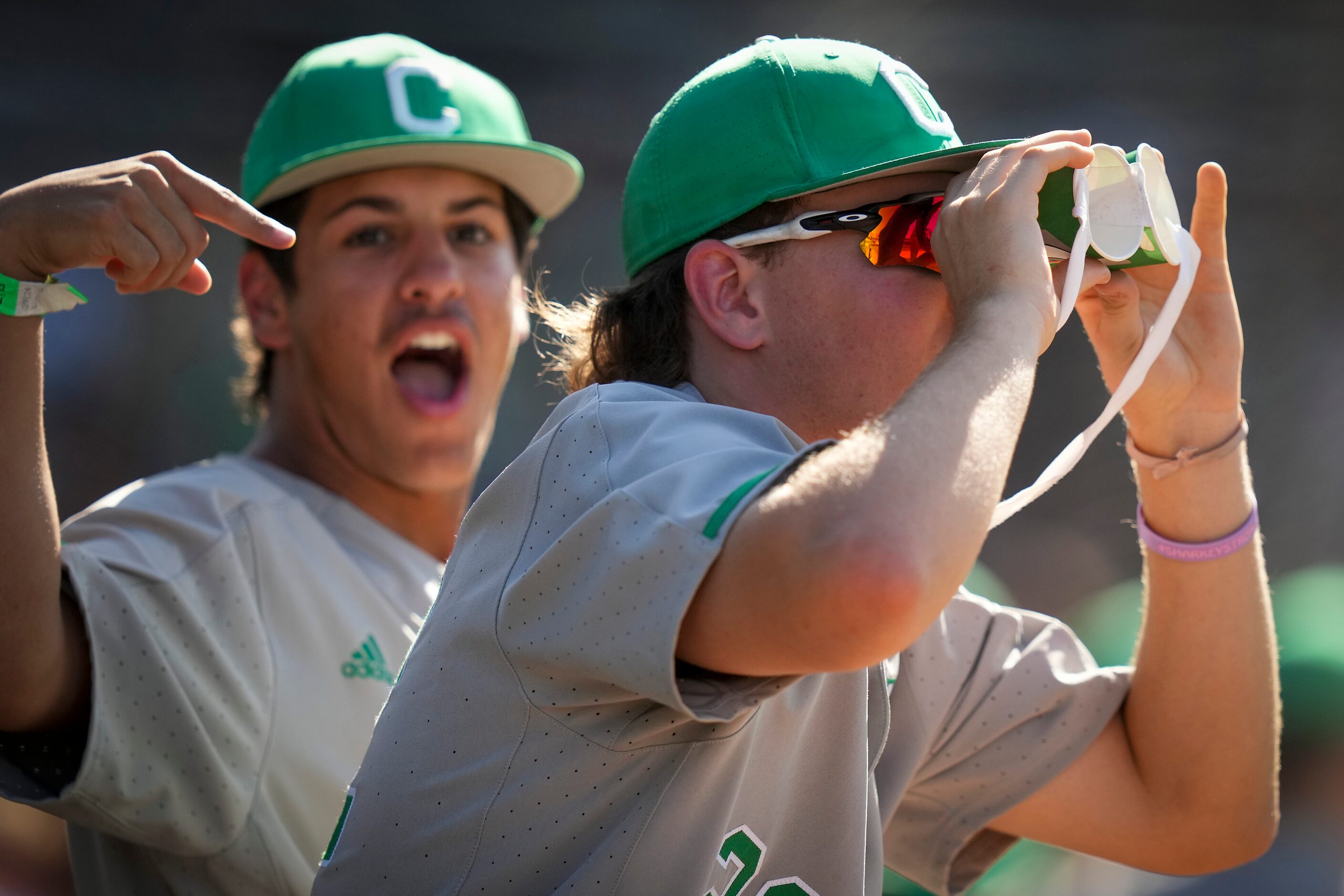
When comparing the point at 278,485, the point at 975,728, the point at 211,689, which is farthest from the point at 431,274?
the point at 975,728

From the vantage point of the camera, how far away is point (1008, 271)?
4.28ft

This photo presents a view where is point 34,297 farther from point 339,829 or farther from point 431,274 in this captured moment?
point 431,274

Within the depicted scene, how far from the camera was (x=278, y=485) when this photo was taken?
8.41 ft

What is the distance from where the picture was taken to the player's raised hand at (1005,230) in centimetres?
130

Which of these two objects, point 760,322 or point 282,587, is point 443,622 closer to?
point 760,322

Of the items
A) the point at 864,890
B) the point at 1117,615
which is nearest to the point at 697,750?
the point at 864,890

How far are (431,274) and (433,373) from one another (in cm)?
26

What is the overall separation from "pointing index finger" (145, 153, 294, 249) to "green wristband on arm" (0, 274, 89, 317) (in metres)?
A: 0.21

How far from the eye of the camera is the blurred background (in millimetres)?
5328

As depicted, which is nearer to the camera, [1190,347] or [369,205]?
[1190,347]

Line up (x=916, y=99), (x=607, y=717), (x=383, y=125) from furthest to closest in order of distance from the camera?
(x=383, y=125) → (x=916, y=99) → (x=607, y=717)

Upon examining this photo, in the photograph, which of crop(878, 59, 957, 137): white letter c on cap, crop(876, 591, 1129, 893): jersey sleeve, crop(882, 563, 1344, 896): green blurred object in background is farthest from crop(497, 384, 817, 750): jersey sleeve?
crop(882, 563, 1344, 896): green blurred object in background

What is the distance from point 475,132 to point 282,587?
1.27 metres

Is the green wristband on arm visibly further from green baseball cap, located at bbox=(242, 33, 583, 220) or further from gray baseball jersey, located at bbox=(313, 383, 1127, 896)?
green baseball cap, located at bbox=(242, 33, 583, 220)
